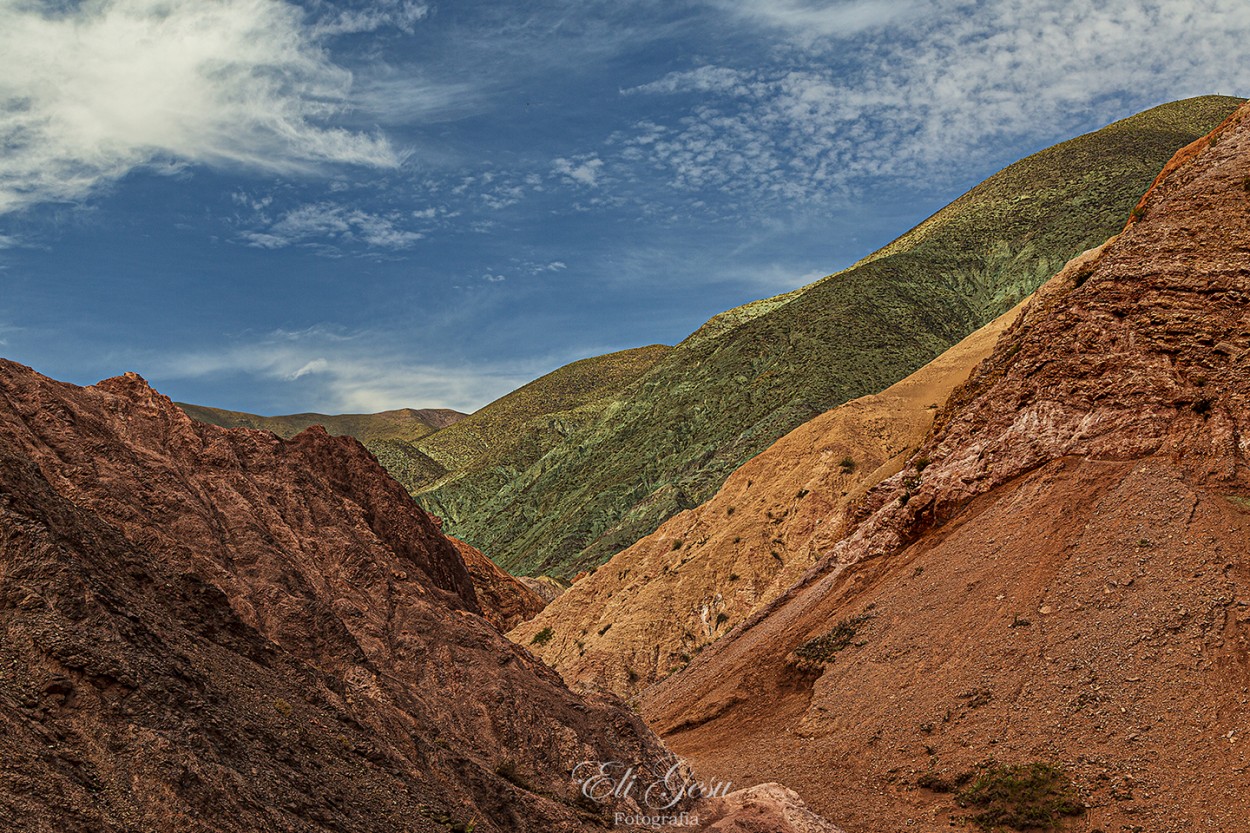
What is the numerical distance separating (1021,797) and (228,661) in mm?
16368

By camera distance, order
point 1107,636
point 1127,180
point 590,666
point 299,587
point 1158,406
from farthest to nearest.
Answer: point 1127,180
point 590,666
point 1158,406
point 1107,636
point 299,587

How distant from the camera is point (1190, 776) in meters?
20.4

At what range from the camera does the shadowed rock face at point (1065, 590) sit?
73.4 ft

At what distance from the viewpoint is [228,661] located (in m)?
14.1

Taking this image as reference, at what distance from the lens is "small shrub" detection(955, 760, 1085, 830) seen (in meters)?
21.2

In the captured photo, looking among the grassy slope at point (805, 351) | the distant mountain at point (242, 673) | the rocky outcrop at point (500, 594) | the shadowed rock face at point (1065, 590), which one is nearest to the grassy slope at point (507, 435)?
the grassy slope at point (805, 351)

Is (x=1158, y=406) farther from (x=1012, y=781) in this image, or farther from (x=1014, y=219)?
(x=1014, y=219)

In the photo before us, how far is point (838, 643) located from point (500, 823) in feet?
58.3

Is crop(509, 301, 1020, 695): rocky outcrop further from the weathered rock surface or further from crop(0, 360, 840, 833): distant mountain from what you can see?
crop(0, 360, 840, 833): distant mountain

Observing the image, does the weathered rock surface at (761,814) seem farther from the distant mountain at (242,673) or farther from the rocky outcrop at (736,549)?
the rocky outcrop at (736,549)

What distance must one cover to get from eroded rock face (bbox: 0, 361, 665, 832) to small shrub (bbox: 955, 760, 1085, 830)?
281 inches

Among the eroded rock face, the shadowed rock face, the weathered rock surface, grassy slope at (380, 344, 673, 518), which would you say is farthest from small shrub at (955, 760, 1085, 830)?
grassy slope at (380, 344, 673, 518)

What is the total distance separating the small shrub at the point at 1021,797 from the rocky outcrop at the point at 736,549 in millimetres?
19622

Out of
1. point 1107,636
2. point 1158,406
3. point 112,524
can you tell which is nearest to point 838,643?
point 1107,636
